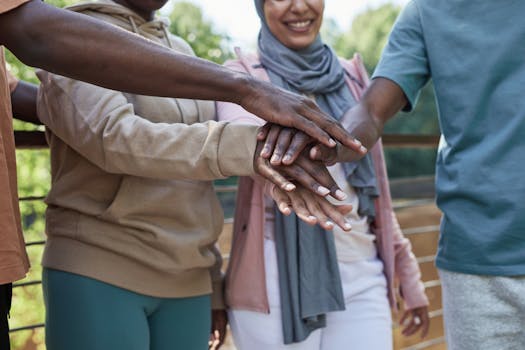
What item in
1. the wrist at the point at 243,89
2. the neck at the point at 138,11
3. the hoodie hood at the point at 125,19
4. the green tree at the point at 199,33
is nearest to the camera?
the wrist at the point at 243,89

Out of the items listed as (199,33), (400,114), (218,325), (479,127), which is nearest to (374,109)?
(479,127)

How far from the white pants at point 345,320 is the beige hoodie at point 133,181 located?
201 mm

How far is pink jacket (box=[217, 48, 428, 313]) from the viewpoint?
2092 millimetres

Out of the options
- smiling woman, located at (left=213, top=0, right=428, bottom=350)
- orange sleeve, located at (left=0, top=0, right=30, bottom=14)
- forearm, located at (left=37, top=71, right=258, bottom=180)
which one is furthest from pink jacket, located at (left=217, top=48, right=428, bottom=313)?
orange sleeve, located at (left=0, top=0, right=30, bottom=14)

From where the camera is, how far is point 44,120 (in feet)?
6.16

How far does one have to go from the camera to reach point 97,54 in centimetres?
128

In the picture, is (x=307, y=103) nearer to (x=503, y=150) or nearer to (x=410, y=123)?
(x=503, y=150)

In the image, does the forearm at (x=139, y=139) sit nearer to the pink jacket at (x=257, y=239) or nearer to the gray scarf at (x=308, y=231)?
the pink jacket at (x=257, y=239)

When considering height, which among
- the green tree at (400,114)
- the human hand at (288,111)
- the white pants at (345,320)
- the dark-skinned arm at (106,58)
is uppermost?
the dark-skinned arm at (106,58)

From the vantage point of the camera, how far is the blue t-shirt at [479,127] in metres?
1.73

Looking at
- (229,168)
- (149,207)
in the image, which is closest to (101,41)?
(229,168)

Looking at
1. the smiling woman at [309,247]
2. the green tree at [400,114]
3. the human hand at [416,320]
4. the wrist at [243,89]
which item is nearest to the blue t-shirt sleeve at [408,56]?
the smiling woman at [309,247]

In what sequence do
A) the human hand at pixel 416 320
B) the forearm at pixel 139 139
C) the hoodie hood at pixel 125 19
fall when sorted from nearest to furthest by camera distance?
1. the forearm at pixel 139 139
2. the hoodie hood at pixel 125 19
3. the human hand at pixel 416 320

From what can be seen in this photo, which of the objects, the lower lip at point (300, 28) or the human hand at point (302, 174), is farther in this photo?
the lower lip at point (300, 28)
